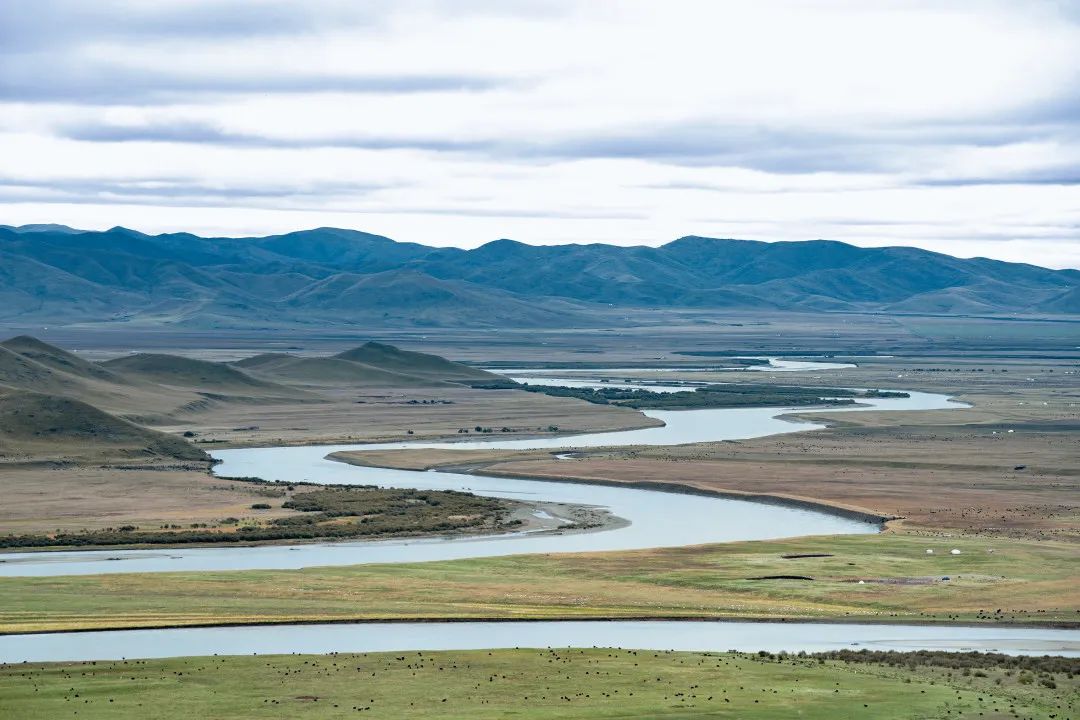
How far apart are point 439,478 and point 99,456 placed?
23449 mm

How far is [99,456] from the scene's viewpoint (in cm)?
10319

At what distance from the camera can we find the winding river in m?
48.7

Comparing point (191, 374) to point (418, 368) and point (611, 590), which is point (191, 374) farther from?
point (611, 590)

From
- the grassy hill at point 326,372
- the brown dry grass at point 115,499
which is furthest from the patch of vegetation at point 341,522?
the grassy hill at point 326,372

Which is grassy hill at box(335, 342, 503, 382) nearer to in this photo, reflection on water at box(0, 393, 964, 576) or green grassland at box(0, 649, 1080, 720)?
reflection on water at box(0, 393, 964, 576)

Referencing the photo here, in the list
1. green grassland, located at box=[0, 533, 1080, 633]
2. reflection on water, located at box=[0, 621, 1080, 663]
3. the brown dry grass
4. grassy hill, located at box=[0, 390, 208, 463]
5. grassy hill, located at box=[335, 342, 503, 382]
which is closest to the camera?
reflection on water, located at box=[0, 621, 1080, 663]

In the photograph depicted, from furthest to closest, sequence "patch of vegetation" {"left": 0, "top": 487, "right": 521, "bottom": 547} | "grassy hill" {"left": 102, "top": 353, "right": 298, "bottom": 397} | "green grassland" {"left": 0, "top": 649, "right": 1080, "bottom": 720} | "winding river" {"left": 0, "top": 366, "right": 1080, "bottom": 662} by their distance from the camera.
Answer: "grassy hill" {"left": 102, "top": 353, "right": 298, "bottom": 397} → "patch of vegetation" {"left": 0, "top": 487, "right": 521, "bottom": 547} → "winding river" {"left": 0, "top": 366, "right": 1080, "bottom": 662} → "green grassland" {"left": 0, "top": 649, "right": 1080, "bottom": 720}

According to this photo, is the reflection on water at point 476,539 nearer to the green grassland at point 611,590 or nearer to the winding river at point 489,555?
the winding river at point 489,555

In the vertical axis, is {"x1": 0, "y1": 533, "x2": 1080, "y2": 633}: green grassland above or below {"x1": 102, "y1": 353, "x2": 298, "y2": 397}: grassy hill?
below

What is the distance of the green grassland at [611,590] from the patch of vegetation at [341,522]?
9996 mm

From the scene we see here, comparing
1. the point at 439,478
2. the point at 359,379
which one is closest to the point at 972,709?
the point at 439,478

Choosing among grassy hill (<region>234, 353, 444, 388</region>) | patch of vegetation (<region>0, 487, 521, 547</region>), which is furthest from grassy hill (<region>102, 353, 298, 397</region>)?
patch of vegetation (<region>0, 487, 521, 547</region>)

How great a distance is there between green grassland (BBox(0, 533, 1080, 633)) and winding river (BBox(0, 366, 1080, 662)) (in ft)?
5.21

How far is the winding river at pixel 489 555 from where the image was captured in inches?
1916
